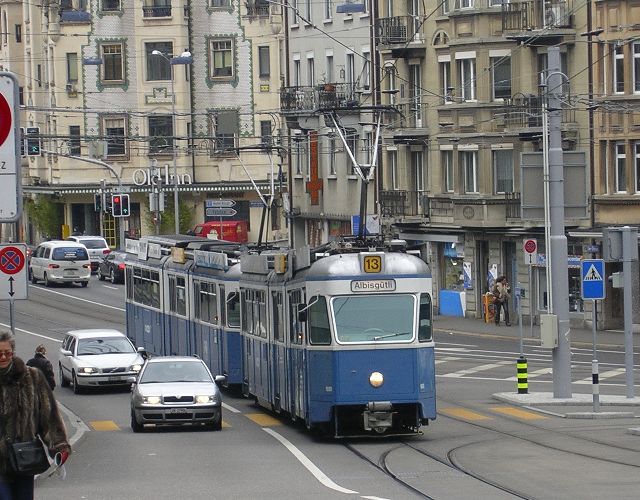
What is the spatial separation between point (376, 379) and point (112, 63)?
6868 cm

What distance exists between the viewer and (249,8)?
Result: 90500 millimetres

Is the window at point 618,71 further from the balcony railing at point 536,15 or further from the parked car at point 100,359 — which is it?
the parked car at point 100,359

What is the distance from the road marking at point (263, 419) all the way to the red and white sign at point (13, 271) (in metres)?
5.26

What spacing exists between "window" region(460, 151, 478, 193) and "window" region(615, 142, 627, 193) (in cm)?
659

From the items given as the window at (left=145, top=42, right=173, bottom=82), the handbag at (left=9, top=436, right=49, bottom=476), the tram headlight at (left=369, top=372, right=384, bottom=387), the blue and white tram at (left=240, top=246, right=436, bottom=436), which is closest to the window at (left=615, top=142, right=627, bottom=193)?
the blue and white tram at (left=240, top=246, right=436, bottom=436)

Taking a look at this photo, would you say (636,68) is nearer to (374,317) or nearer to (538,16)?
(538,16)

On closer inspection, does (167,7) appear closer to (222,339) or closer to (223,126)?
(223,126)

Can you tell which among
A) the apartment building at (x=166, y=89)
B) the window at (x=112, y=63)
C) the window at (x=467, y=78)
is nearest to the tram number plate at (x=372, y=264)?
the window at (x=467, y=78)

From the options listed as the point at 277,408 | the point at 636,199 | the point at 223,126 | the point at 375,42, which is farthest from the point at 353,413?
the point at 223,126

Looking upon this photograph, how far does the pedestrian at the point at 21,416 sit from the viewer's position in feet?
34.7

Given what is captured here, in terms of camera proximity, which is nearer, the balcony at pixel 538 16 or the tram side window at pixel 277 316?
the tram side window at pixel 277 316

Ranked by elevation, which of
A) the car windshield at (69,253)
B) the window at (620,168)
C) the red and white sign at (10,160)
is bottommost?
the car windshield at (69,253)

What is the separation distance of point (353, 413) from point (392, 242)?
262 centimetres

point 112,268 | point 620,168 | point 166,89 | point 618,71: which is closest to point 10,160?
point 618,71
